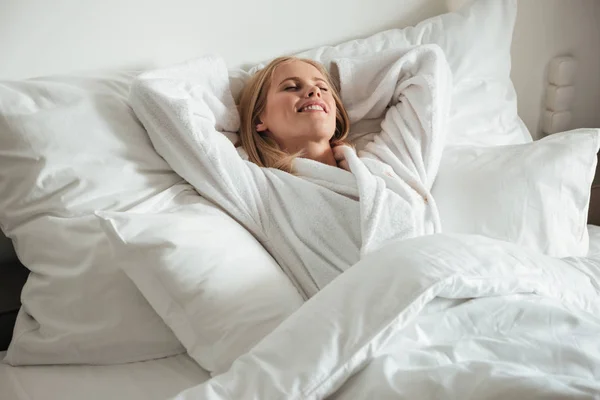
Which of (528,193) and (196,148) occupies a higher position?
(196,148)

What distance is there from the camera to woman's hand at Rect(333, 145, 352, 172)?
1.60 meters

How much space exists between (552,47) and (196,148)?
1.25 m

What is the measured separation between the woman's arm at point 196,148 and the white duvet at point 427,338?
1.23 ft

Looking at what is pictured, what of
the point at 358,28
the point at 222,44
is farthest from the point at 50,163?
the point at 358,28

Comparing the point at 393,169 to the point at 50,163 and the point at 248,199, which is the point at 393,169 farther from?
the point at 50,163

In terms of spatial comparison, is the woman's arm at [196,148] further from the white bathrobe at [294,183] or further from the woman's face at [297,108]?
the woman's face at [297,108]

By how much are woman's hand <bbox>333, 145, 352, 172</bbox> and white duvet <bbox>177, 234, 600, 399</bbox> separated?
472 mm

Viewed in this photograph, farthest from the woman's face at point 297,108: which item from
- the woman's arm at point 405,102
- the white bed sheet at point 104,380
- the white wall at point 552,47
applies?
the white wall at point 552,47

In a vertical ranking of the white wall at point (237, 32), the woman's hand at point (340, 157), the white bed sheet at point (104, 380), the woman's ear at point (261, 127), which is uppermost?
the white wall at point (237, 32)

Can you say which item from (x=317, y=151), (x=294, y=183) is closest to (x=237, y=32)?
(x=317, y=151)

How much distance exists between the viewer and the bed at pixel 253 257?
98 centimetres

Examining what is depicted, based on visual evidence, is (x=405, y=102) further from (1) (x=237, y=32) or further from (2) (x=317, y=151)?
(1) (x=237, y=32)

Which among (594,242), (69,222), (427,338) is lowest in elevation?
(594,242)

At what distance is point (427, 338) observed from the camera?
3.43 feet
